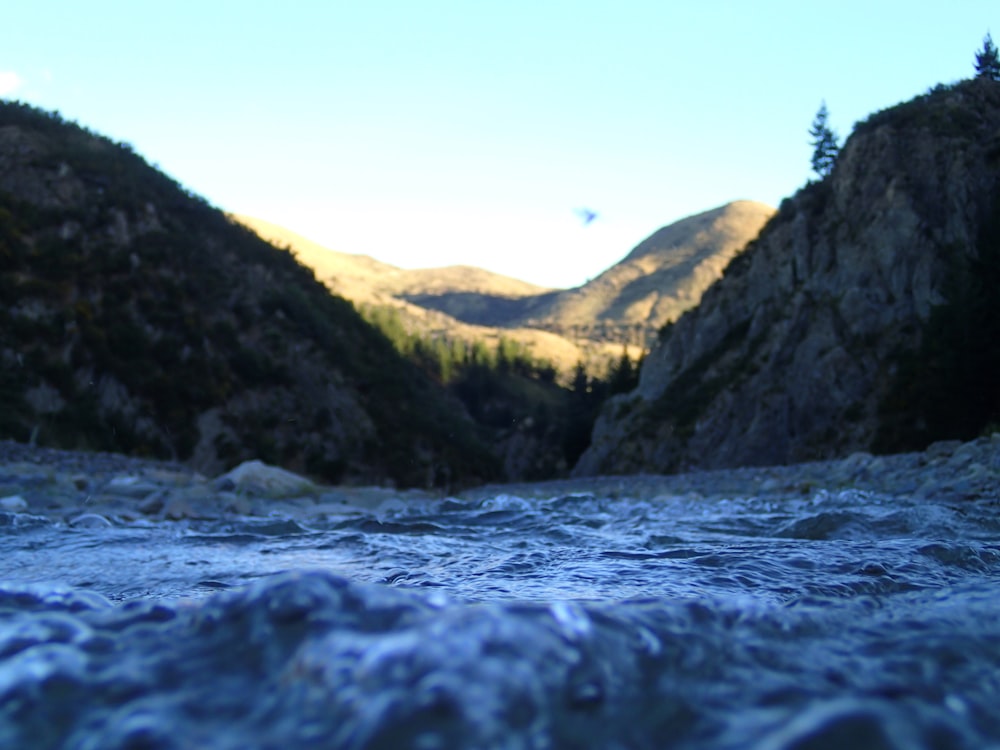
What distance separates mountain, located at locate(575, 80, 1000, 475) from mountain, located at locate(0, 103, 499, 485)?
11.6 meters

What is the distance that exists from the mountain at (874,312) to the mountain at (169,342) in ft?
38.0

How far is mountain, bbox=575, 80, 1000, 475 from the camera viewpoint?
19.8m

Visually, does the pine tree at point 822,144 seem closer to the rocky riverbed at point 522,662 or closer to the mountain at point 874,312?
the mountain at point 874,312

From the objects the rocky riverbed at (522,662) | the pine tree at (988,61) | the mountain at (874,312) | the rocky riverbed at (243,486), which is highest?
the pine tree at (988,61)

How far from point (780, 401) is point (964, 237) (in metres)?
8.15

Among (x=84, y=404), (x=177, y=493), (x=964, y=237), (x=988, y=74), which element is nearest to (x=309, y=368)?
(x=84, y=404)

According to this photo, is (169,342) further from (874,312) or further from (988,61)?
(988,61)

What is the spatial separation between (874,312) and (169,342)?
23674 mm

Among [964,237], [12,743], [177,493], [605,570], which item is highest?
[964,237]

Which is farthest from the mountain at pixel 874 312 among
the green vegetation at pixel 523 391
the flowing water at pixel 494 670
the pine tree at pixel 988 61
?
the flowing water at pixel 494 670

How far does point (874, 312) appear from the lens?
88.4 feet

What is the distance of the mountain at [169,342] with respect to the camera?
19.1m

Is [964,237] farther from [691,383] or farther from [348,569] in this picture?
[348,569]

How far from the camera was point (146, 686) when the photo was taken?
1354 millimetres
